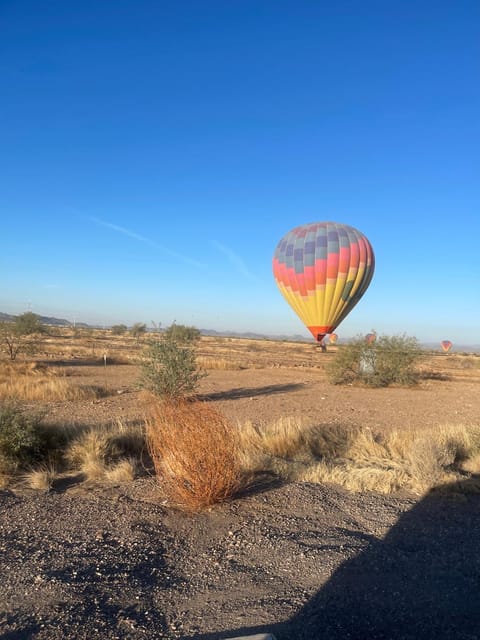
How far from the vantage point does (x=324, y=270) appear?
31.5 meters

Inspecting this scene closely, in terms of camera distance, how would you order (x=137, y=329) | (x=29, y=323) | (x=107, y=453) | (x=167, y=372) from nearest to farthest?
1. (x=107, y=453)
2. (x=167, y=372)
3. (x=29, y=323)
4. (x=137, y=329)

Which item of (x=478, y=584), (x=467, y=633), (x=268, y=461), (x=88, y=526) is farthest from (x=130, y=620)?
(x=268, y=461)

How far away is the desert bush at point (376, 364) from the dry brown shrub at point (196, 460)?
69.6ft

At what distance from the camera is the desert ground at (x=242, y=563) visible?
4.06 m

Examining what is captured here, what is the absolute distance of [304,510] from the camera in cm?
688

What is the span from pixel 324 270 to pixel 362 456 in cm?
2225

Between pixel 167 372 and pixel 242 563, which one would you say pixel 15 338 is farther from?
pixel 242 563

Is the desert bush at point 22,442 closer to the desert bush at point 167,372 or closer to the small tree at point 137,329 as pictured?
the desert bush at point 167,372

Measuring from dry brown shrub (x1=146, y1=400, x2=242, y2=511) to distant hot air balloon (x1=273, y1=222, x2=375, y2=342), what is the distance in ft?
83.4

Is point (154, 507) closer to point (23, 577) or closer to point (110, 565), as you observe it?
point (110, 565)

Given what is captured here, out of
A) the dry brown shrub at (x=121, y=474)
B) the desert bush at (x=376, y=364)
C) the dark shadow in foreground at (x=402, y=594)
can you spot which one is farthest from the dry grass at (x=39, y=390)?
the desert bush at (x=376, y=364)

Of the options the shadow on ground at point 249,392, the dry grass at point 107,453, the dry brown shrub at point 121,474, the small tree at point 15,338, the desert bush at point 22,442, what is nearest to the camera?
the dry brown shrub at point 121,474

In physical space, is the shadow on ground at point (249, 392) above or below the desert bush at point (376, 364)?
below

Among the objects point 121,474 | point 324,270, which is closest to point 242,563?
point 121,474
